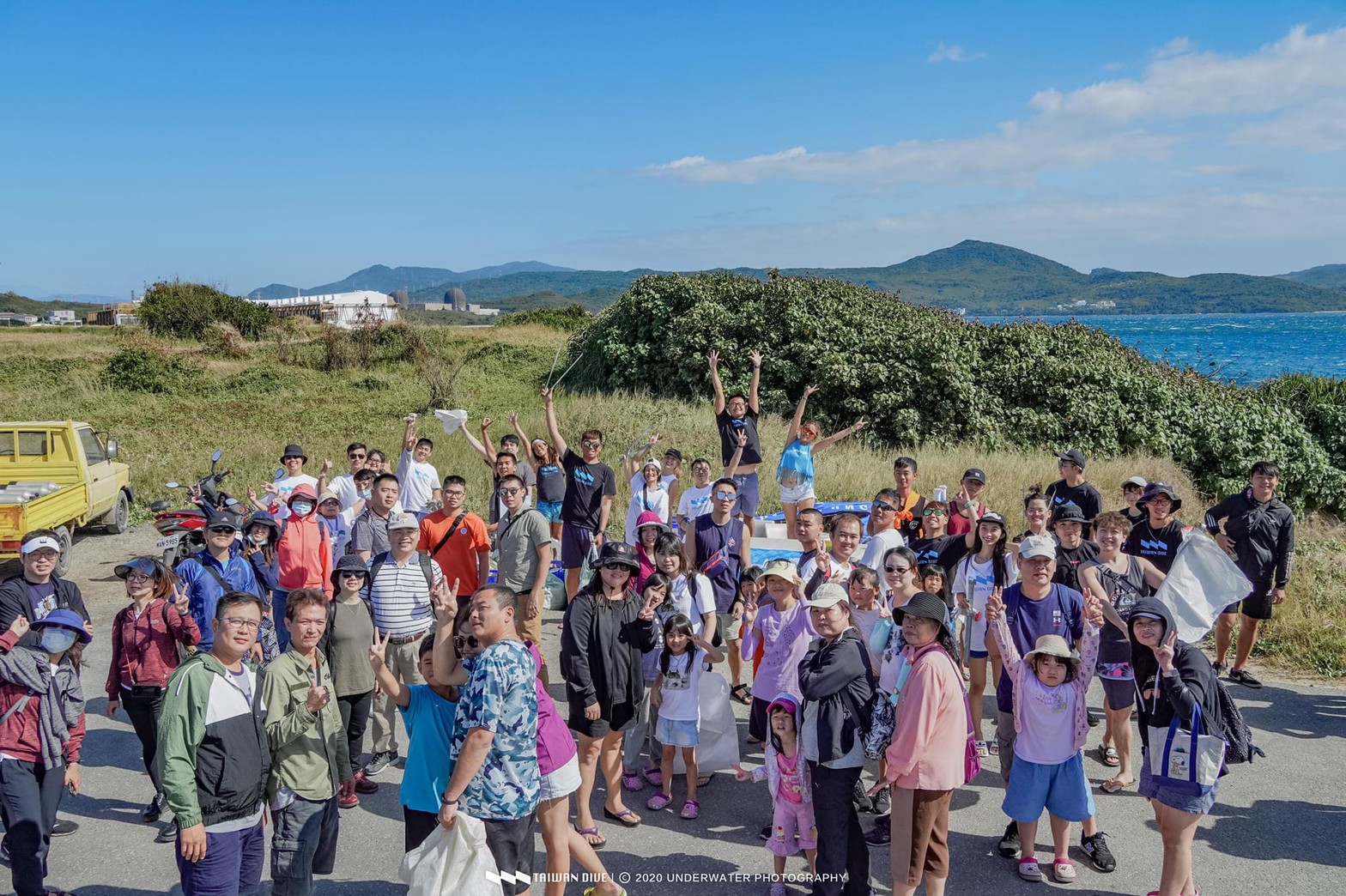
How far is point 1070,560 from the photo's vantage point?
6.41 meters

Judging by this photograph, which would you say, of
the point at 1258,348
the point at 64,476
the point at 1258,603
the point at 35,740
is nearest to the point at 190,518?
the point at 64,476

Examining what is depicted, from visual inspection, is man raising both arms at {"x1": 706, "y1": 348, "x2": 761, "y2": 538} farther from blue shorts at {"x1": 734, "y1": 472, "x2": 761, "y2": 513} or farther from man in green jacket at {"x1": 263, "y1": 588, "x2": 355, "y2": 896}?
man in green jacket at {"x1": 263, "y1": 588, "x2": 355, "y2": 896}

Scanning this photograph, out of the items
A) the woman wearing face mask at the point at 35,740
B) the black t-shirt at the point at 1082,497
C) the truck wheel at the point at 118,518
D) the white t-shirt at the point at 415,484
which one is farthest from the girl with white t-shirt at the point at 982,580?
the truck wheel at the point at 118,518

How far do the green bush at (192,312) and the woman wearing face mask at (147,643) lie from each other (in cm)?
3858

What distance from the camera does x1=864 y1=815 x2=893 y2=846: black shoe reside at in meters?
5.42

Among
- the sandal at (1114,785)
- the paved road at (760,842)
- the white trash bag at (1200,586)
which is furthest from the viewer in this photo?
the sandal at (1114,785)

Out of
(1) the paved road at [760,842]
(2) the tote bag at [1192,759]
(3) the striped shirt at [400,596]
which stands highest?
(3) the striped shirt at [400,596]

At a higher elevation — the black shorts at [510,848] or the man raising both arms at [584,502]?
the man raising both arms at [584,502]

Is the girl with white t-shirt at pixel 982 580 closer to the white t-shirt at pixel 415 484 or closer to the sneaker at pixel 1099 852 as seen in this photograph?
the sneaker at pixel 1099 852

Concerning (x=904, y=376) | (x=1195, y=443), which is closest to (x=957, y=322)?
(x=904, y=376)

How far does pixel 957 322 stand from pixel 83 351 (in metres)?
33.9

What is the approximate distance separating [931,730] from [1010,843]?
1.47 m

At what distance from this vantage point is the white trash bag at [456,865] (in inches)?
143

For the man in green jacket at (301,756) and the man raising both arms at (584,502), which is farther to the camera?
the man raising both arms at (584,502)
